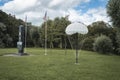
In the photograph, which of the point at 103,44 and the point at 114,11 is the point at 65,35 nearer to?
the point at 103,44

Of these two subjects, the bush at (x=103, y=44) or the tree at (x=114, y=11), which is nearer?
the tree at (x=114, y=11)

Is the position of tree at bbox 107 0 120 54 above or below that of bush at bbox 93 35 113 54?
above

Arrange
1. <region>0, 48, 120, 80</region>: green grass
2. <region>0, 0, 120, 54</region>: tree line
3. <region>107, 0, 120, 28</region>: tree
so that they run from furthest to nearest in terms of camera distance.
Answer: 1. <region>0, 0, 120, 54</region>: tree line
2. <region>107, 0, 120, 28</region>: tree
3. <region>0, 48, 120, 80</region>: green grass

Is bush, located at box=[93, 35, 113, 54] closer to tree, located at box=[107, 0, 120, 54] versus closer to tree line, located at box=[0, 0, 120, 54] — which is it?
tree line, located at box=[0, 0, 120, 54]

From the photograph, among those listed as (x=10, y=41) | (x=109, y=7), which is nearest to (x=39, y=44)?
(x=10, y=41)

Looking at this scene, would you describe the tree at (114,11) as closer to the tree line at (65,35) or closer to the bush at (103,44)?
the tree line at (65,35)

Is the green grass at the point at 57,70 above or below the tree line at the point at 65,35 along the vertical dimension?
below

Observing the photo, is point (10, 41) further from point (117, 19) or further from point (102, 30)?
point (117, 19)

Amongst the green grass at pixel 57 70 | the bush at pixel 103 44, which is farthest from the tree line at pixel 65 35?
the green grass at pixel 57 70

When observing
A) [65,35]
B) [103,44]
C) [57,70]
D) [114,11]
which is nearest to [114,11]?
[114,11]

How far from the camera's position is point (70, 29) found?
18.8 metres

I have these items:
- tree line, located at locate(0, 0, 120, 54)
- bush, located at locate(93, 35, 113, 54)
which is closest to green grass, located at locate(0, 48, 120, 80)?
tree line, located at locate(0, 0, 120, 54)

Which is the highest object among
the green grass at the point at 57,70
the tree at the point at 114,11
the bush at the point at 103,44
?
the tree at the point at 114,11

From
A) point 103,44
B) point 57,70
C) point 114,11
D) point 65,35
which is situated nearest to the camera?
point 57,70
